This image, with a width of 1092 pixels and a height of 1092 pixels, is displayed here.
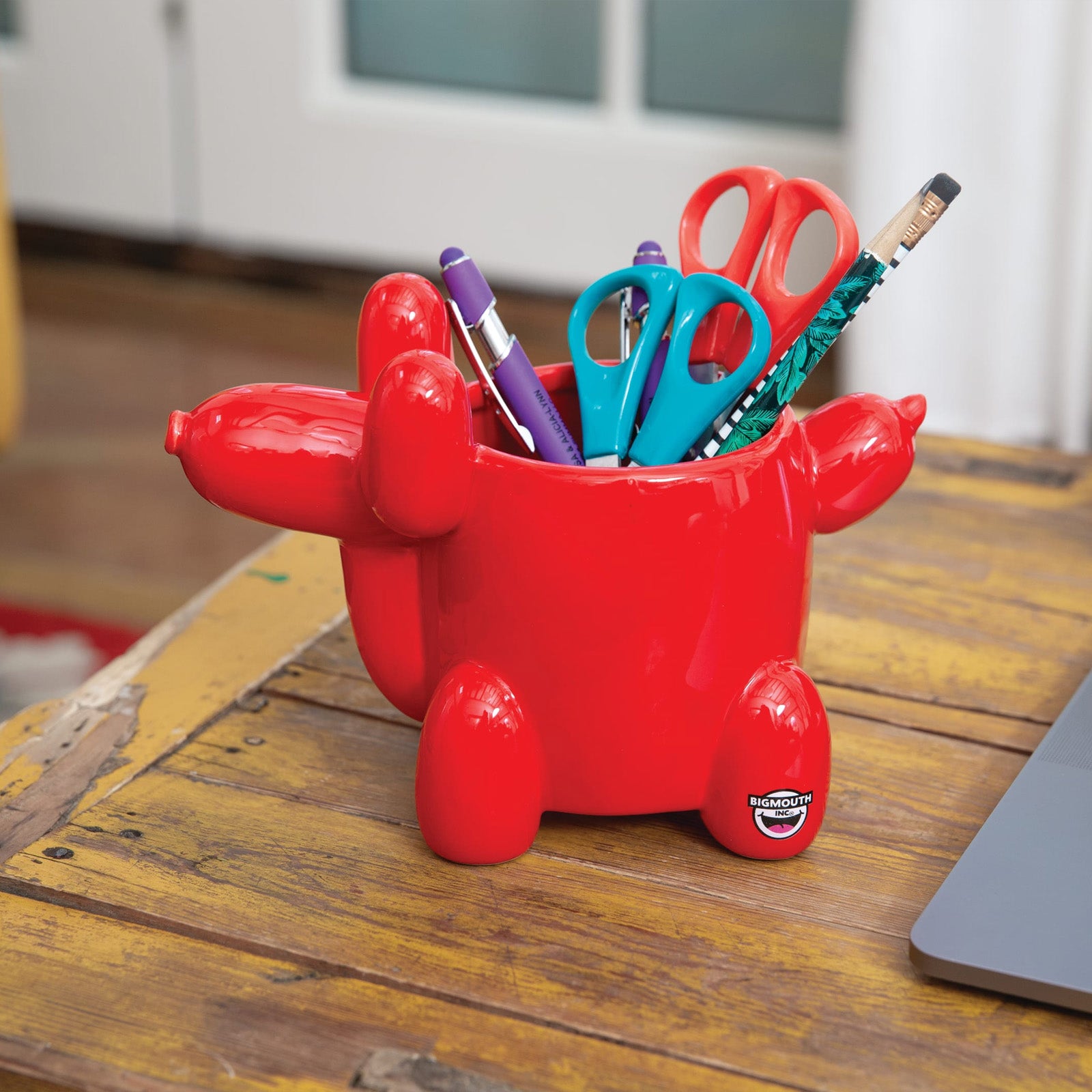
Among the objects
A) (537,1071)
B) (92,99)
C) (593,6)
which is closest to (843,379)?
(593,6)

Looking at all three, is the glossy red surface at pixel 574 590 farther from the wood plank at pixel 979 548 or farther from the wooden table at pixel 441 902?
the wood plank at pixel 979 548

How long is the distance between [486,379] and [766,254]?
0.11 metres

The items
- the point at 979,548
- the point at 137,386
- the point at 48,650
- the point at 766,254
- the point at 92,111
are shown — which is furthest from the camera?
the point at 92,111

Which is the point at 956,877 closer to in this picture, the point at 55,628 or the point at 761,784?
the point at 761,784

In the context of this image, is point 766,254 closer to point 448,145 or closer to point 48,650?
point 48,650

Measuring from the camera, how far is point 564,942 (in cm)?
42

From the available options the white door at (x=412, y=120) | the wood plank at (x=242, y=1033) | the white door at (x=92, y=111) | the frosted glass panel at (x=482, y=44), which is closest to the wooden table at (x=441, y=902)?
the wood plank at (x=242, y=1033)

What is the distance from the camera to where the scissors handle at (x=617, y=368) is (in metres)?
0.47

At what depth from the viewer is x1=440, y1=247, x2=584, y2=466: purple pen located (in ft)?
1.49

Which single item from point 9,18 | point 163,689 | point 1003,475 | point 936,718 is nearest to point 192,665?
point 163,689

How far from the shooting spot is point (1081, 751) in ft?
1.64

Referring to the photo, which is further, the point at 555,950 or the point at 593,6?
the point at 593,6

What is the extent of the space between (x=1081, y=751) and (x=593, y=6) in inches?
63.0

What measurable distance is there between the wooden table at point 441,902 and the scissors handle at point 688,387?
13 cm
